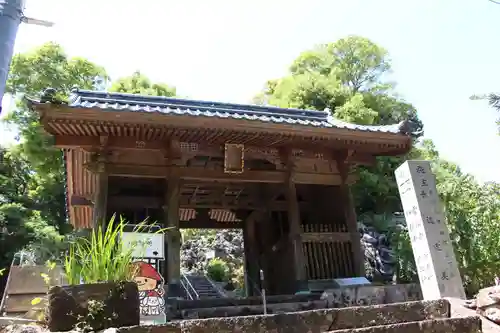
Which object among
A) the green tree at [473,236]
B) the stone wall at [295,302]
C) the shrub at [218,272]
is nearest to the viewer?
the stone wall at [295,302]

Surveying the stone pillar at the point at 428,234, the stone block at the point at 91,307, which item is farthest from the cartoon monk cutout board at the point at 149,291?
the stone pillar at the point at 428,234

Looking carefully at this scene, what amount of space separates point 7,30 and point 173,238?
4.86m

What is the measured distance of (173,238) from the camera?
8.70 metres

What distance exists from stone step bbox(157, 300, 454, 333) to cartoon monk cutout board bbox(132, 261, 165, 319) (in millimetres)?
1985

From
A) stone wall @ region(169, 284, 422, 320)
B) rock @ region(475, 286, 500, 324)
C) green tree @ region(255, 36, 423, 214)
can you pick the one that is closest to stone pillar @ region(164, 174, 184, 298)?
stone wall @ region(169, 284, 422, 320)

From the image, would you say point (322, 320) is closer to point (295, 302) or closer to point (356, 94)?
point (295, 302)

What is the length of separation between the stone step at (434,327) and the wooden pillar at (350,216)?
6.16m

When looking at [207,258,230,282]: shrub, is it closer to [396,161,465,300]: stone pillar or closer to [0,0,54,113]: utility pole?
[396,161,465,300]: stone pillar

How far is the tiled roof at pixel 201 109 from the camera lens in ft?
27.6

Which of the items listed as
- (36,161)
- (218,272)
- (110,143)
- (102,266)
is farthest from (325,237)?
(36,161)

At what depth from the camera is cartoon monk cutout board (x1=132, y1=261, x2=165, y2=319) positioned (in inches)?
204

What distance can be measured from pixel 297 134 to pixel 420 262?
3.59 meters

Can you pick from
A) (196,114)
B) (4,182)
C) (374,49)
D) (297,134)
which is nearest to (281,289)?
(297,134)

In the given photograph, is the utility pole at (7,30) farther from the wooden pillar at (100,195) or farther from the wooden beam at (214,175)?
the wooden beam at (214,175)
